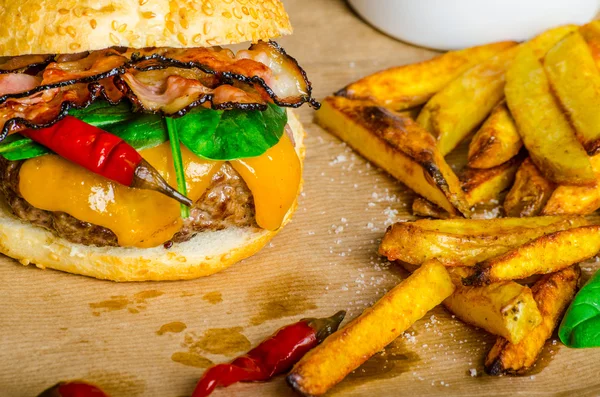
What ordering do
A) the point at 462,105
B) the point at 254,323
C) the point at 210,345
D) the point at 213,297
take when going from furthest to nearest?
the point at 462,105
the point at 213,297
the point at 254,323
the point at 210,345

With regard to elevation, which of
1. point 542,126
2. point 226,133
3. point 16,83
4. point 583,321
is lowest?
point 583,321

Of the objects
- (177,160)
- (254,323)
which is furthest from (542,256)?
(177,160)

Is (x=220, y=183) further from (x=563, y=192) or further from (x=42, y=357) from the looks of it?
(x=563, y=192)

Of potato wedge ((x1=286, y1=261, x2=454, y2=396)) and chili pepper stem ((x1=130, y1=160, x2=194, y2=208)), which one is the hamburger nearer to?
chili pepper stem ((x1=130, y1=160, x2=194, y2=208))

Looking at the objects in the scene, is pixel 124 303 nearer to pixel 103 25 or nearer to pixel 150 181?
pixel 150 181

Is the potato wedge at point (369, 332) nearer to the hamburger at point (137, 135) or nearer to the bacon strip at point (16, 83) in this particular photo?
the hamburger at point (137, 135)

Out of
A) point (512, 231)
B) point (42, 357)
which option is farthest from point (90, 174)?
point (512, 231)
